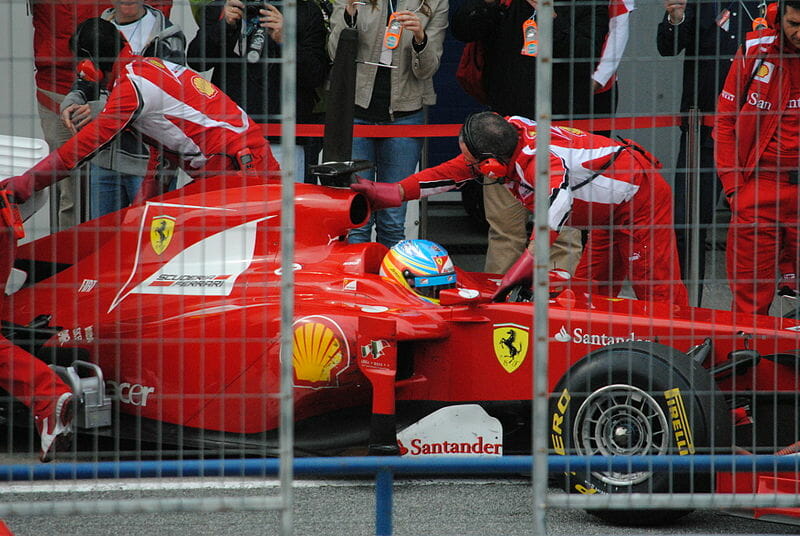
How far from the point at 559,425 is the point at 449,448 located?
2.19 feet

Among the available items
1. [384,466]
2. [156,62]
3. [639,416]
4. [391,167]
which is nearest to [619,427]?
[639,416]

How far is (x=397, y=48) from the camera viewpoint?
7141 millimetres

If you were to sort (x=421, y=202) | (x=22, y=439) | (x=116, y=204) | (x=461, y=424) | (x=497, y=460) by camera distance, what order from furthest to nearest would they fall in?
(x=421, y=202) → (x=22, y=439) → (x=461, y=424) → (x=116, y=204) → (x=497, y=460)

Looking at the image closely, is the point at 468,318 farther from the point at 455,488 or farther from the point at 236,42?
the point at 236,42

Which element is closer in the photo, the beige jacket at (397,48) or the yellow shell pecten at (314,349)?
the yellow shell pecten at (314,349)

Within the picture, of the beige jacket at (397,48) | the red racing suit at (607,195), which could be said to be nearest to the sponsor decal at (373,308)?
the red racing suit at (607,195)

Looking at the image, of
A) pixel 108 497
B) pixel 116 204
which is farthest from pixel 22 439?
pixel 116 204

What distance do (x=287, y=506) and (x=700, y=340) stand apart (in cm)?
227

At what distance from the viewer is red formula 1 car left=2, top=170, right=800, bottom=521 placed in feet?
15.3

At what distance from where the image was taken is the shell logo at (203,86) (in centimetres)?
465

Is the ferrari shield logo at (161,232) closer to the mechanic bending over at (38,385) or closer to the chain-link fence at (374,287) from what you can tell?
the chain-link fence at (374,287)

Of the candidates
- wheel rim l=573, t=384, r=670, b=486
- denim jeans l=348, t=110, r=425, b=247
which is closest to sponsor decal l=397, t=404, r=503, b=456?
wheel rim l=573, t=384, r=670, b=486

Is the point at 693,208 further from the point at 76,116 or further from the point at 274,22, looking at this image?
the point at 76,116

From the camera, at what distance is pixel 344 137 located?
→ 19.1 feet
